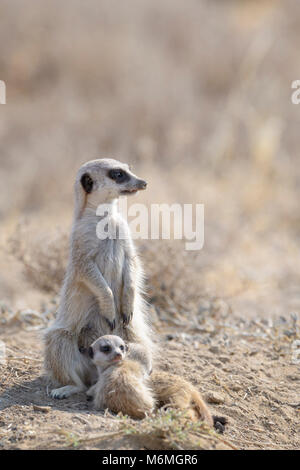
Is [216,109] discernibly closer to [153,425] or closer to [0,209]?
[0,209]

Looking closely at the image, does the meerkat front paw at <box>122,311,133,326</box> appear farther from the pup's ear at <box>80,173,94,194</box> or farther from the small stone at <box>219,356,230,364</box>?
the small stone at <box>219,356,230,364</box>

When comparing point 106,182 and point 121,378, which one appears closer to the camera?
point 121,378

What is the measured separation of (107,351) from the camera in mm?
4074

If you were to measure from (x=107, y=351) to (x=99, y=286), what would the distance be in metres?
0.49

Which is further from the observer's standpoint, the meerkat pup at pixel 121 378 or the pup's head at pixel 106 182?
the pup's head at pixel 106 182

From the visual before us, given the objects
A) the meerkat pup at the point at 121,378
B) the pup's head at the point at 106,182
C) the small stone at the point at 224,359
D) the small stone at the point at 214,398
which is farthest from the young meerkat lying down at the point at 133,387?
the small stone at the point at 224,359

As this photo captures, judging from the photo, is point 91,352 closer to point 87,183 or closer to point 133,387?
point 133,387

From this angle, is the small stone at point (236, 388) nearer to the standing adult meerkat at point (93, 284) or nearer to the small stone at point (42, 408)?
the standing adult meerkat at point (93, 284)

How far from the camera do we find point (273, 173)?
11930mm

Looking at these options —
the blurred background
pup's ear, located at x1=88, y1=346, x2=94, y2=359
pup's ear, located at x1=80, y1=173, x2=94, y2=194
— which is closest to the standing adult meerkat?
pup's ear, located at x1=80, y1=173, x2=94, y2=194

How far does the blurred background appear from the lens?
23.9ft

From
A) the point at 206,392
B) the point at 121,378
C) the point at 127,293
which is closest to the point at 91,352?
the point at 121,378

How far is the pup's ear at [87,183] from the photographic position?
178 inches

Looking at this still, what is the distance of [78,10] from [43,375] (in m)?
14.7
